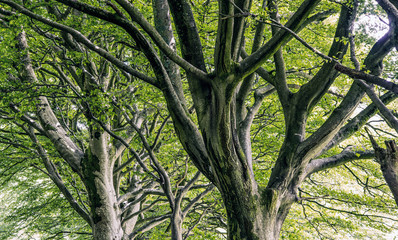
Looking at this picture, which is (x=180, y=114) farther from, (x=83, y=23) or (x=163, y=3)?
(x=83, y=23)

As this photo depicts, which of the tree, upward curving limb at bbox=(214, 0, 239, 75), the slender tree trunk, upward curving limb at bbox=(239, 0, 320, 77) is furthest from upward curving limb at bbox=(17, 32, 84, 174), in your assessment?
the slender tree trunk

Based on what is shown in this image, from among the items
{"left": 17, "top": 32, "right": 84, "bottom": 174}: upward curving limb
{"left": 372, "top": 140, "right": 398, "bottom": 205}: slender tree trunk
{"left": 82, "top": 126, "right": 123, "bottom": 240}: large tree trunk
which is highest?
{"left": 17, "top": 32, "right": 84, "bottom": 174}: upward curving limb

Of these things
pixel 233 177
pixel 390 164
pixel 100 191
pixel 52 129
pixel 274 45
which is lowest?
pixel 390 164

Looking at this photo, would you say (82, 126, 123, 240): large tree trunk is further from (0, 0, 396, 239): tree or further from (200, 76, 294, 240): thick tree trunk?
(200, 76, 294, 240): thick tree trunk

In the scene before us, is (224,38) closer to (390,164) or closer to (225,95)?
(225,95)

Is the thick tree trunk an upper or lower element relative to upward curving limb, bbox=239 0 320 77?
lower

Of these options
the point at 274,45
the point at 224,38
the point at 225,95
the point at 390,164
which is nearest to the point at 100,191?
the point at 225,95

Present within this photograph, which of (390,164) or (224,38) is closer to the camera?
(390,164)

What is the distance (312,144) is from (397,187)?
169 cm

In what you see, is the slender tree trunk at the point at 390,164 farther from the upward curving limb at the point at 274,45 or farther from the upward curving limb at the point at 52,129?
the upward curving limb at the point at 52,129

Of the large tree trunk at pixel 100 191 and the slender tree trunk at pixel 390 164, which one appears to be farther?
the large tree trunk at pixel 100 191

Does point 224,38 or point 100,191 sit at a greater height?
point 224,38

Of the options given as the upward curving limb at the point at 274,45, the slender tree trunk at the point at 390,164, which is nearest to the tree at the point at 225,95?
the upward curving limb at the point at 274,45

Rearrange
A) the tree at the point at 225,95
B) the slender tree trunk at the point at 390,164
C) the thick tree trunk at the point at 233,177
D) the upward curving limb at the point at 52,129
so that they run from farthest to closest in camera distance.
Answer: the upward curving limb at the point at 52,129 → the thick tree trunk at the point at 233,177 → the tree at the point at 225,95 → the slender tree trunk at the point at 390,164
